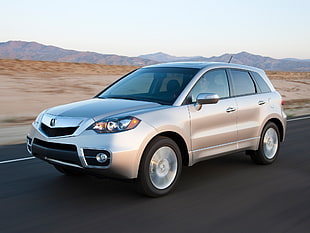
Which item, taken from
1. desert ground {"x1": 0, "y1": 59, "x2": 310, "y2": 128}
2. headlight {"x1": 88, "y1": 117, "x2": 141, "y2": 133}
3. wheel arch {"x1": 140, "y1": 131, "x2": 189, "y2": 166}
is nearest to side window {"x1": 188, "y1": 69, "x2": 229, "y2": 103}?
wheel arch {"x1": 140, "y1": 131, "x2": 189, "y2": 166}

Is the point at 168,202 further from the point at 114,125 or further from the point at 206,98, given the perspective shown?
the point at 206,98

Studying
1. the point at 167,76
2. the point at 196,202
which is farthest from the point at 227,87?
the point at 196,202

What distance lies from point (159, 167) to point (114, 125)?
807 mm

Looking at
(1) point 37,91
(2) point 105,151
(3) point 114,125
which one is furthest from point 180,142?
(1) point 37,91

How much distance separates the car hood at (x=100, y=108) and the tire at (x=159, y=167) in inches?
19.4

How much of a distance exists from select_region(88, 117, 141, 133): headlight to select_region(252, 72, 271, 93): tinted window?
3022 mm

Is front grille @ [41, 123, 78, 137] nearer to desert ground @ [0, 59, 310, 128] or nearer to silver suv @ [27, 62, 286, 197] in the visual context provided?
silver suv @ [27, 62, 286, 197]

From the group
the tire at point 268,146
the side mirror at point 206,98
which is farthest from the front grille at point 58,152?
the tire at point 268,146

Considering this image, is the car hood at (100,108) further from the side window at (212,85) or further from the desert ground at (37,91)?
the desert ground at (37,91)

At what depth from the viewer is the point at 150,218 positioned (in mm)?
4859

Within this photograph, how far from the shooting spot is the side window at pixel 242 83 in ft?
23.1

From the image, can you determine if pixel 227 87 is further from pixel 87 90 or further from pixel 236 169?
pixel 87 90

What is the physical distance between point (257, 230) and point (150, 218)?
3.58ft

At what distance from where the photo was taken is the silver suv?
5.20m
